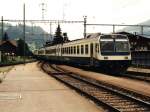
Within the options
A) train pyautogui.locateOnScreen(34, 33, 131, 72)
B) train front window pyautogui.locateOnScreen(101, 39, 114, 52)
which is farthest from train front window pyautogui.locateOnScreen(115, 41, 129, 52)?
train front window pyautogui.locateOnScreen(101, 39, 114, 52)

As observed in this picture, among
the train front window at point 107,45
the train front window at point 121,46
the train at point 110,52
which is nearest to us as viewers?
the train at point 110,52

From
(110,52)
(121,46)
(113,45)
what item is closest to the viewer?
(110,52)

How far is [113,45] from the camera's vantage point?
3136 centimetres

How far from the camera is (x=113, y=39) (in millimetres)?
31547

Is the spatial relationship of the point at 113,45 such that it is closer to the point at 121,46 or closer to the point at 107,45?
the point at 107,45

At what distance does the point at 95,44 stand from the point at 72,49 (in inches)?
454

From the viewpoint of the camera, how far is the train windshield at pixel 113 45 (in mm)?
31062

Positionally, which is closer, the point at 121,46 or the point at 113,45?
the point at 113,45

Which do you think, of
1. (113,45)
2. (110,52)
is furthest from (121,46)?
(110,52)

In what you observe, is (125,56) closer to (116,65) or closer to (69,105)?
(116,65)

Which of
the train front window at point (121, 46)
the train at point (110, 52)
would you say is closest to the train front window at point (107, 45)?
the train at point (110, 52)

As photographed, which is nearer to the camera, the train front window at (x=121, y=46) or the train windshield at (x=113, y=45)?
the train windshield at (x=113, y=45)

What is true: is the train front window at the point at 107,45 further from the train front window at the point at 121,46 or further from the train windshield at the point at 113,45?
the train front window at the point at 121,46

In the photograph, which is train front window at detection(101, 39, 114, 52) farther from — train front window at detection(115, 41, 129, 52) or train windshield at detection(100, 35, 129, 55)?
train front window at detection(115, 41, 129, 52)
